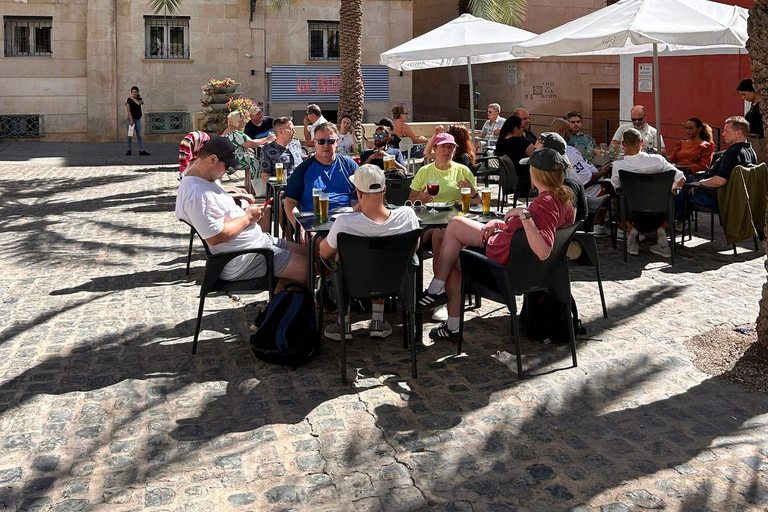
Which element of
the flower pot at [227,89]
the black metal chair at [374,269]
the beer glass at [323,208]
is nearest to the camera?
the black metal chair at [374,269]

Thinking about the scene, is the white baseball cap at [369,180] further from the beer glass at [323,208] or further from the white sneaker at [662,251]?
the white sneaker at [662,251]

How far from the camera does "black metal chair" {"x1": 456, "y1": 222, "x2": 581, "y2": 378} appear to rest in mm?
5703

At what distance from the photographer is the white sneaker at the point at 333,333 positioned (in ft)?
21.4

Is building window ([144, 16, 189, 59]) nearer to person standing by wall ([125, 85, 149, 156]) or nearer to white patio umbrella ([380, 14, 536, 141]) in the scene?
person standing by wall ([125, 85, 149, 156])

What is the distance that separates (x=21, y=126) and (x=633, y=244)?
20.7 m

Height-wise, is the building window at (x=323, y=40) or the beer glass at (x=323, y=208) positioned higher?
the building window at (x=323, y=40)

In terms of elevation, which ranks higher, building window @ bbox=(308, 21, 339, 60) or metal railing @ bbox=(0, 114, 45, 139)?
building window @ bbox=(308, 21, 339, 60)

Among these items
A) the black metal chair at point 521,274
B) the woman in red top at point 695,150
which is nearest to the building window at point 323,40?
the woman in red top at point 695,150

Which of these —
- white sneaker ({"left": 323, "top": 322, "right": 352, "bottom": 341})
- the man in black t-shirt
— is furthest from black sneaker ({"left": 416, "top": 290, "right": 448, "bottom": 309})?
the man in black t-shirt

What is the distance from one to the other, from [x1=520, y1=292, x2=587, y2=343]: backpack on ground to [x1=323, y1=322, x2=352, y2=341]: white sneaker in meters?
1.29

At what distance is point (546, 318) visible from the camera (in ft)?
21.0

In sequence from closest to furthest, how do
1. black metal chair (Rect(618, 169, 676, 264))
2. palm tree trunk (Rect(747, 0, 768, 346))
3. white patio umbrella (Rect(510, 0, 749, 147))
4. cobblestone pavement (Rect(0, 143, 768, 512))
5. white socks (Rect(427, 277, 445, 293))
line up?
cobblestone pavement (Rect(0, 143, 768, 512))
palm tree trunk (Rect(747, 0, 768, 346))
white socks (Rect(427, 277, 445, 293))
black metal chair (Rect(618, 169, 676, 264))
white patio umbrella (Rect(510, 0, 749, 147))

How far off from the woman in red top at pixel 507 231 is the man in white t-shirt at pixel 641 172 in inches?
119

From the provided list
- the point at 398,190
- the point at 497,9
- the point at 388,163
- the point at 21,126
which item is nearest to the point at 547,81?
the point at 497,9
